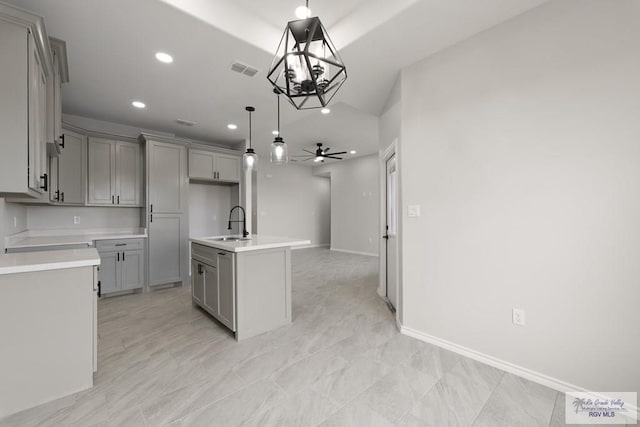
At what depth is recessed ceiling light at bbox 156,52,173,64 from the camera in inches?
101

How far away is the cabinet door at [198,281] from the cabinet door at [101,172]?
2097mm

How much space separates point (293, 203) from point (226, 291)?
6114mm

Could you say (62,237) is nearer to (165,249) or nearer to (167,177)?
(165,249)

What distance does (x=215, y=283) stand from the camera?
2.87m

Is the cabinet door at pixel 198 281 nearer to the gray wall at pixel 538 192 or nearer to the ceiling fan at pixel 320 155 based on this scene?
the gray wall at pixel 538 192

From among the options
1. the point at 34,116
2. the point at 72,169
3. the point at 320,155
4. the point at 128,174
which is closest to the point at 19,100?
the point at 34,116

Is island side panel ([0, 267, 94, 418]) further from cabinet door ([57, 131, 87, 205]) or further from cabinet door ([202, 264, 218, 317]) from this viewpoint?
cabinet door ([57, 131, 87, 205])

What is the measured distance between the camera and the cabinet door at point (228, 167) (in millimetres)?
5039

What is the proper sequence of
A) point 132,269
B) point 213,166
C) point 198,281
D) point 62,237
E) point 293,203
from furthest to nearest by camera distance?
point 293,203 → point 213,166 → point 132,269 → point 62,237 → point 198,281

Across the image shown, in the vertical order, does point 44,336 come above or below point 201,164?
below

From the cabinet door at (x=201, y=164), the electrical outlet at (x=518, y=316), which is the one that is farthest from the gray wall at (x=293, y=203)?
the electrical outlet at (x=518, y=316)

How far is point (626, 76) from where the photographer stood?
1617mm

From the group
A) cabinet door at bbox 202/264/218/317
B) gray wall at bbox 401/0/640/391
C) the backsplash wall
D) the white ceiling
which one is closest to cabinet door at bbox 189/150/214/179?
the white ceiling

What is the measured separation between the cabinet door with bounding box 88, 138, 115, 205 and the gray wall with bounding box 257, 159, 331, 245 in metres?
3.94
